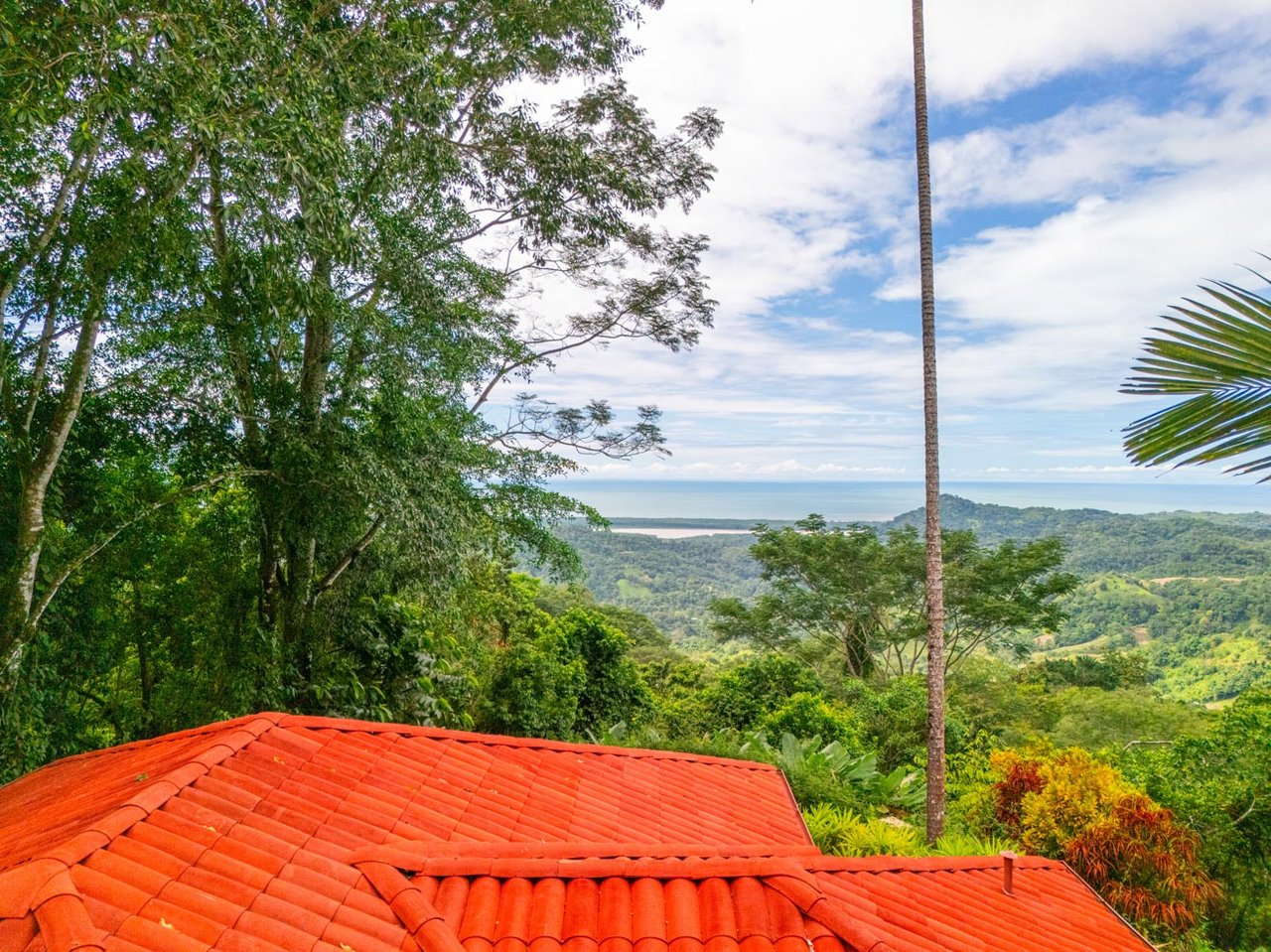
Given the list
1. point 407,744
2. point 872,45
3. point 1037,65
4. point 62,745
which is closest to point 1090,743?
point 1037,65

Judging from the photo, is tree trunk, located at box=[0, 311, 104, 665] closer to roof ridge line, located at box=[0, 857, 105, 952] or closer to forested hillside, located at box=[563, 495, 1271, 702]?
roof ridge line, located at box=[0, 857, 105, 952]

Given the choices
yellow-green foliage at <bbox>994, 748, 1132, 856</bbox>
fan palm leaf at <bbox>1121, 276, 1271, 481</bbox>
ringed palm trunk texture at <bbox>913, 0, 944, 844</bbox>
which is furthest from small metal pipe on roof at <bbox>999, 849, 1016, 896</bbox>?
ringed palm trunk texture at <bbox>913, 0, 944, 844</bbox>

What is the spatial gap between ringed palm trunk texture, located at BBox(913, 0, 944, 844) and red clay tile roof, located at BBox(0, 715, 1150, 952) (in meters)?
3.82

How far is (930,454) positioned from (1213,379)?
6536 millimetres

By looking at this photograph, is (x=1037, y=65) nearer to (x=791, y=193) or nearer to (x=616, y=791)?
(x=791, y=193)

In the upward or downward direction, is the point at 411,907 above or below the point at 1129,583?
above

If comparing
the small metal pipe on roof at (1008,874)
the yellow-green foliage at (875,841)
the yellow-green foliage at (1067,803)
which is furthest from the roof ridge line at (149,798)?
the yellow-green foliage at (1067,803)

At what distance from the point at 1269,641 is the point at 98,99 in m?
36.4

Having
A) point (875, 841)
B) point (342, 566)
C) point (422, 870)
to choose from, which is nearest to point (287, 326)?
point (342, 566)

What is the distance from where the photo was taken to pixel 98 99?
3260mm

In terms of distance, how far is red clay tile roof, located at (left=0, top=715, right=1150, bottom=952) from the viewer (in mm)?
2248

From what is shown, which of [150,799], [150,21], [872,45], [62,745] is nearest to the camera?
[150,799]

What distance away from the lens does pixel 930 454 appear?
8.48 metres

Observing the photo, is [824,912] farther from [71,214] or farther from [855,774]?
[855,774]
